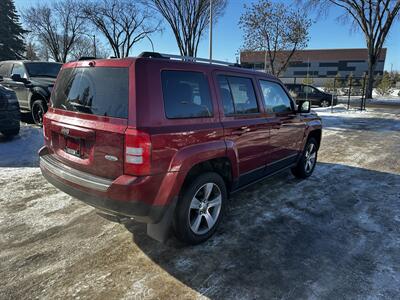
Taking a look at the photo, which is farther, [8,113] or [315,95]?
[315,95]

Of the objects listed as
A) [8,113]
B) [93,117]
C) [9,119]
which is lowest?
[9,119]

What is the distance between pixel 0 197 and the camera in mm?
4066

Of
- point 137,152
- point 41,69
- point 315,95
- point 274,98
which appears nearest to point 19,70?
point 41,69

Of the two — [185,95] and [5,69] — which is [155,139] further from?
[5,69]

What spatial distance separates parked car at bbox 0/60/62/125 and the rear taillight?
671cm

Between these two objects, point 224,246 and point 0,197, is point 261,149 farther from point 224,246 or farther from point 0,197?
point 0,197

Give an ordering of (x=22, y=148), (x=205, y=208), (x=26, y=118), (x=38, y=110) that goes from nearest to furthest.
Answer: (x=205, y=208), (x=22, y=148), (x=38, y=110), (x=26, y=118)

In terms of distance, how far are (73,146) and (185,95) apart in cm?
121

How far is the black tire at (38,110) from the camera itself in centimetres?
808

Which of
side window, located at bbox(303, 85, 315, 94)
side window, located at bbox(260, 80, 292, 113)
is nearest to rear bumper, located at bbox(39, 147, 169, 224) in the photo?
side window, located at bbox(260, 80, 292, 113)

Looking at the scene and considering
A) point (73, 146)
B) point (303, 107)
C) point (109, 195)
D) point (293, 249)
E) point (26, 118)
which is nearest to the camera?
point (109, 195)

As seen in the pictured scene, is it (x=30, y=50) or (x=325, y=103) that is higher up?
(x=30, y=50)

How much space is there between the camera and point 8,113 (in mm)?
6645

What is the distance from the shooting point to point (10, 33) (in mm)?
38812
